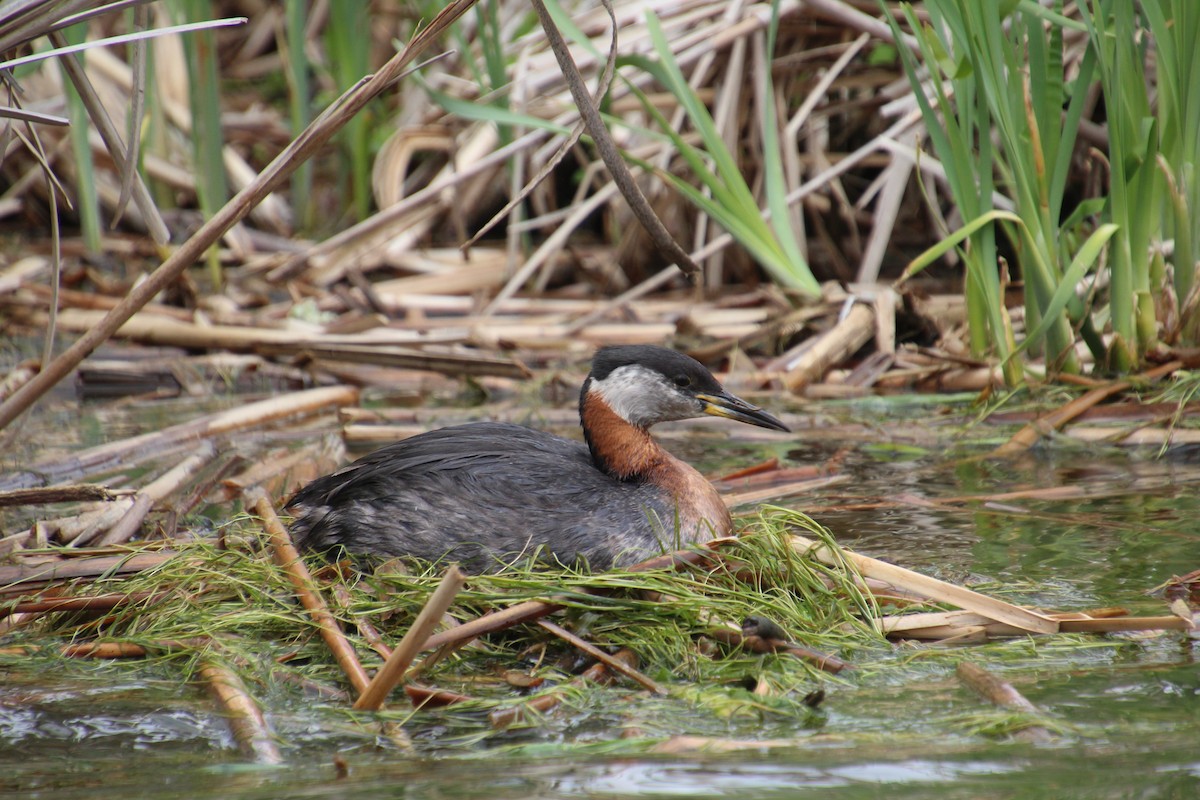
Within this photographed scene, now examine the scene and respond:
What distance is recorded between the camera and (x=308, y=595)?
11.3ft

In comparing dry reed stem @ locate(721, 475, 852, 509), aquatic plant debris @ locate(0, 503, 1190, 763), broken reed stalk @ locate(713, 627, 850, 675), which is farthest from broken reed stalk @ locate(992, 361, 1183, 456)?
broken reed stalk @ locate(713, 627, 850, 675)

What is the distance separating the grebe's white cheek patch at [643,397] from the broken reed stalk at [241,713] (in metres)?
1.70

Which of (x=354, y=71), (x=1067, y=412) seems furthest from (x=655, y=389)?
(x=354, y=71)

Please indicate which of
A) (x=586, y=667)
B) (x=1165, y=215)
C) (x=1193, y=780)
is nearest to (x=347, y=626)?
(x=586, y=667)

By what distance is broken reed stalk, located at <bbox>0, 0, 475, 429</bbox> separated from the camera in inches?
124

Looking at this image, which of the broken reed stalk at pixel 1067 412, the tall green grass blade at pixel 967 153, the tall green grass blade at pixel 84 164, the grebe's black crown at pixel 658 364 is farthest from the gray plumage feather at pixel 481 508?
the tall green grass blade at pixel 84 164

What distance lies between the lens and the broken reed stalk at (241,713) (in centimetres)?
265

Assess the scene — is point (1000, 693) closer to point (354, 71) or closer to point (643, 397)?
point (643, 397)

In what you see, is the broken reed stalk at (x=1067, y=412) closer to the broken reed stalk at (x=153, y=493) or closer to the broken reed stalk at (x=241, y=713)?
the broken reed stalk at (x=153, y=493)

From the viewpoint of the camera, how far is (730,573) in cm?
359

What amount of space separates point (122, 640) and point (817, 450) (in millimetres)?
3052

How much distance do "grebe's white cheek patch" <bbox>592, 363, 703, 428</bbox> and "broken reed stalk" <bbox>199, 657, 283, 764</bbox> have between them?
1704 mm

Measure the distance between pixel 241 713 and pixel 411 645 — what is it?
1.38ft

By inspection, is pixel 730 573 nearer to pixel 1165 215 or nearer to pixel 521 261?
pixel 1165 215
